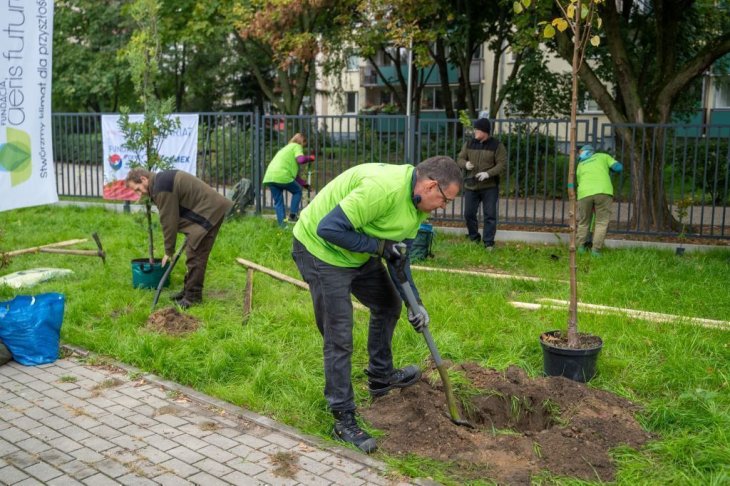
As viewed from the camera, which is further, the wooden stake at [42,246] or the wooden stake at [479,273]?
the wooden stake at [42,246]

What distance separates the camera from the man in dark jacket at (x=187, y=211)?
7.18m

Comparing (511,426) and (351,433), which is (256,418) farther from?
(511,426)

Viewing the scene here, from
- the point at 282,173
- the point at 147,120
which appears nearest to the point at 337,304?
the point at 147,120

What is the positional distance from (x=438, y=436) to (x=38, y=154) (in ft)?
15.2

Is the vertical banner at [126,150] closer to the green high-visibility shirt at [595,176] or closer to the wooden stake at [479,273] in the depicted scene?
the wooden stake at [479,273]

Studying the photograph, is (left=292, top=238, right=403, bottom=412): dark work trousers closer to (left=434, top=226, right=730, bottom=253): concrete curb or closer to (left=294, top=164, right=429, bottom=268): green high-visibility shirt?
(left=294, top=164, right=429, bottom=268): green high-visibility shirt

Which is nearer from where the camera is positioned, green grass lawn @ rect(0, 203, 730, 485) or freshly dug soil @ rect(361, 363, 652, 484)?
freshly dug soil @ rect(361, 363, 652, 484)

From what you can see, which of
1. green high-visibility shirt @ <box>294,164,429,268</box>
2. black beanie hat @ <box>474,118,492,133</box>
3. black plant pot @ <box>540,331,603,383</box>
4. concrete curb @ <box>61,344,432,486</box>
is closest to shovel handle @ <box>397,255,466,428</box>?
green high-visibility shirt @ <box>294,164,429,268</box>

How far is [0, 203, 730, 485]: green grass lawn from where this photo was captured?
445cm

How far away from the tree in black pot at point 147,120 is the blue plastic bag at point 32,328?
75.5 inches

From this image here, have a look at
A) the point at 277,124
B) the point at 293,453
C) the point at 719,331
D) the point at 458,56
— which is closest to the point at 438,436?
the point at 293,453

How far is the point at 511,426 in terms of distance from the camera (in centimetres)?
469

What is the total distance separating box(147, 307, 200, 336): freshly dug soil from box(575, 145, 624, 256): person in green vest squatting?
5789 millimetres

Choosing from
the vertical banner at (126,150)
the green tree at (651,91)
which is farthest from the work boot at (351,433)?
the vertical banner at (126,150)
